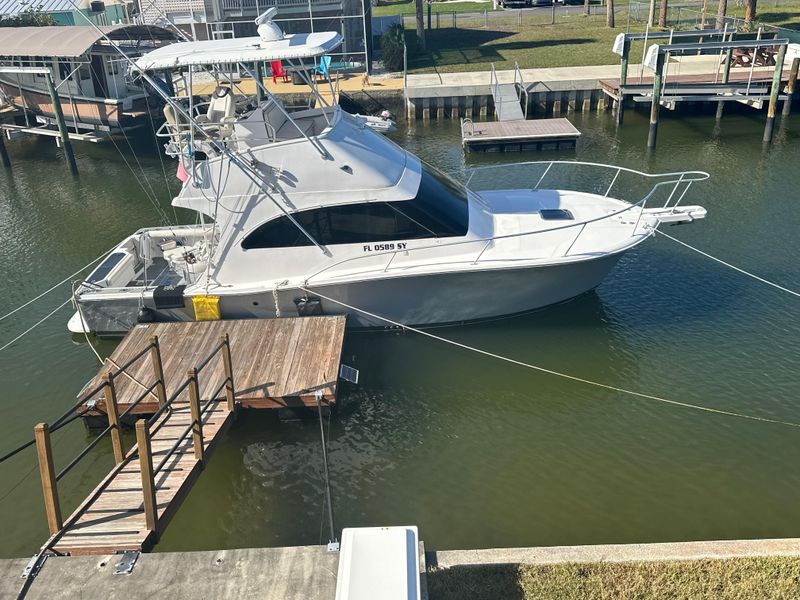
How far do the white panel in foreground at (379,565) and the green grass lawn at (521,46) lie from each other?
2581 centimetres

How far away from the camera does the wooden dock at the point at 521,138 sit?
69.0 feet

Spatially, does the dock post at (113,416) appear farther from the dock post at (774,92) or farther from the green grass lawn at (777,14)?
the green grass lawn at (777,14)

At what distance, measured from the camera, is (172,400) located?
7.30 meters

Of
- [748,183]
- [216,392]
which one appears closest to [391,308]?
[216,392]

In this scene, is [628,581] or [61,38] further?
[61,38]

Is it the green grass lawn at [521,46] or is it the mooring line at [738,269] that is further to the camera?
the green grass lawn at [521,46]

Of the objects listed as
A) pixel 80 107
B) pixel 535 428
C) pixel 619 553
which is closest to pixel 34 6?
pixel 80 107

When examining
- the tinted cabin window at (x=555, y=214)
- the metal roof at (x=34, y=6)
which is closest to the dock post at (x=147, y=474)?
the tinted cabin window at (x=555, y=214)

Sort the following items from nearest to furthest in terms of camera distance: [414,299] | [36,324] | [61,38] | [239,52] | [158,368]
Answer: [158,368]
[239,52]
[414,299]
[36,324]
[61,38]

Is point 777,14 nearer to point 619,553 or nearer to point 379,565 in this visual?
point 619,553

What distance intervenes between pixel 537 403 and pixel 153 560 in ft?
19.1

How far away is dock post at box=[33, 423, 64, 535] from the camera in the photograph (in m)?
6.07

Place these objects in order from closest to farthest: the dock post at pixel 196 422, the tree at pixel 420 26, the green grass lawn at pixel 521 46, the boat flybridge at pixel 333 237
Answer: the dock post at pixel 196 422 → the boat flybridge at pixel 333 237 → the green grass lawn at pixel 521 46 → the tree at pixel 420 26

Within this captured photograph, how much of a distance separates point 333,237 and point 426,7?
4442cm
